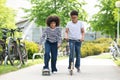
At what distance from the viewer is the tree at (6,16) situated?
4049cm

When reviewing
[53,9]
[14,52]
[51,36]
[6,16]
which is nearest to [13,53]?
[14,52]

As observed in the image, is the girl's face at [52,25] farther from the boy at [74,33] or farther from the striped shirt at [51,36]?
the boy at [74,33]

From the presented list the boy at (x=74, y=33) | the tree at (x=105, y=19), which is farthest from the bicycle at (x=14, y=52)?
the tree at (x=105, y=19)

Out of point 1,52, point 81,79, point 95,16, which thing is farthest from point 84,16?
point 81,79

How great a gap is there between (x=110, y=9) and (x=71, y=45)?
41.0m

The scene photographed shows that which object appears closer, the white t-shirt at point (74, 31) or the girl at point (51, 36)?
the girl at point (51, 36)

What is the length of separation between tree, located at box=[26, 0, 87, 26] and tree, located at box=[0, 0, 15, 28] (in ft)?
22.3

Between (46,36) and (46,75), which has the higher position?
(46,36)

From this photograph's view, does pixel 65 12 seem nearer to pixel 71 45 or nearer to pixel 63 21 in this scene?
pixel 63 21

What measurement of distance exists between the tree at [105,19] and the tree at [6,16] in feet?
45.9

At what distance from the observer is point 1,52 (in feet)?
54.6

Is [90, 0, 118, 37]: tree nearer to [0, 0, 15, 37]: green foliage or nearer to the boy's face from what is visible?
[0, 0, 15, 37]: green foliage

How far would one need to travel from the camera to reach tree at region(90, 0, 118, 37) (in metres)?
53.8

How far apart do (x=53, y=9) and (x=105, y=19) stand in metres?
7.93
